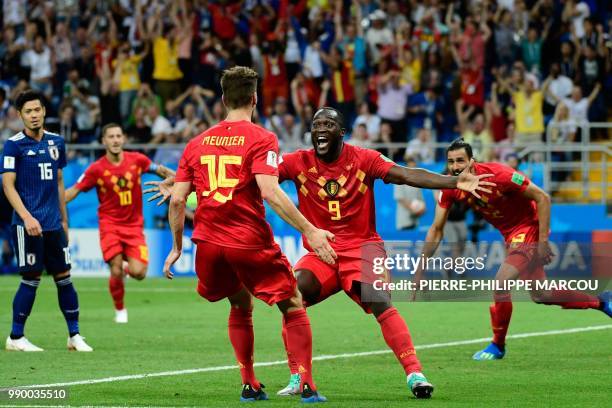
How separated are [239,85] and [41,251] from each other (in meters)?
4.92

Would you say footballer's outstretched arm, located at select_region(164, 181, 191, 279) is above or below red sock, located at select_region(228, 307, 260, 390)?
above

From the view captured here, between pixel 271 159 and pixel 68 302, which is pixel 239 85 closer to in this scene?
pixel 271 159

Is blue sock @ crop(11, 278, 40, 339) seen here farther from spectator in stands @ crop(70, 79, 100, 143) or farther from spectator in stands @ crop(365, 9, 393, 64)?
spectator in stands @ crop(70, 79, 100, 143)

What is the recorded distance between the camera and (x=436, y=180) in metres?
8.84

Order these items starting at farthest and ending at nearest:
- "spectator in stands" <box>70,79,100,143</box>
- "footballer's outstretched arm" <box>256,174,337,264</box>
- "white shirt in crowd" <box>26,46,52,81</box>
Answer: "white shirt in crowd" <box>26,46,52,81</box> < "spectator in stands" <box>70,79,100,143</box> < "footballer's outstretched arm" <box>256,174,337,264</box>

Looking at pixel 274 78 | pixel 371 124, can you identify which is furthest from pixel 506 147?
pixel 274 78

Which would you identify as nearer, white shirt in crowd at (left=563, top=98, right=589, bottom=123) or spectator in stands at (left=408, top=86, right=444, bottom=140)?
white shirt in crowd at (left=563, top=98, right=589, bottom=123)

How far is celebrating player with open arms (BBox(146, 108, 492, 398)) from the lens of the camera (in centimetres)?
945

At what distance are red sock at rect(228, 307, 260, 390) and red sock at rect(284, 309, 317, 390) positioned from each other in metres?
0.39

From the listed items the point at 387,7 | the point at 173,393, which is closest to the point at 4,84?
the point at 387,7

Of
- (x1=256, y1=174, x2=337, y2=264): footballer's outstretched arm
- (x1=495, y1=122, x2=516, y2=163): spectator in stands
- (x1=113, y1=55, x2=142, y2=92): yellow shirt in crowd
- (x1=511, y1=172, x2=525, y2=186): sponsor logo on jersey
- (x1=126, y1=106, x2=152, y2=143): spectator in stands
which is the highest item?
(x1=113, y1=55, x2=142, y2=92): yellow shirt in crowd

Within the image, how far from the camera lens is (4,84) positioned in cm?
2919

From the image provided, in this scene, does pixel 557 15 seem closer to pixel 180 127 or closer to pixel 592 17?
pixel 592 17

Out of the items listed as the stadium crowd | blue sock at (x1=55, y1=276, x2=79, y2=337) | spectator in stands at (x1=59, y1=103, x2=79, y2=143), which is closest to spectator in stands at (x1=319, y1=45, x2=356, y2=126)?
the stadium crowd
